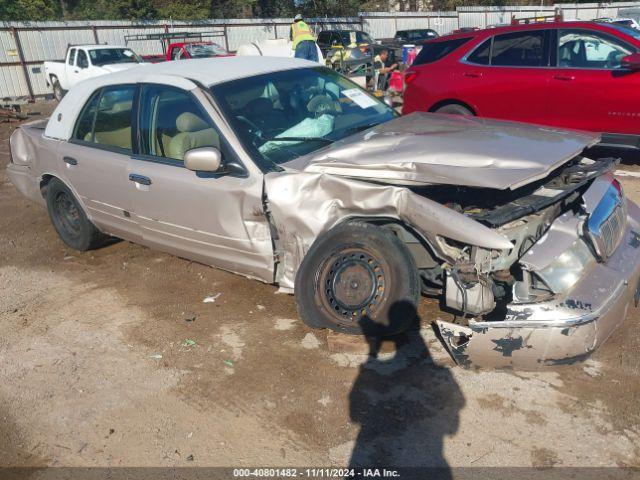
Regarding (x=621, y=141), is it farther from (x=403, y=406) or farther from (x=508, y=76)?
(x=403, y=406)

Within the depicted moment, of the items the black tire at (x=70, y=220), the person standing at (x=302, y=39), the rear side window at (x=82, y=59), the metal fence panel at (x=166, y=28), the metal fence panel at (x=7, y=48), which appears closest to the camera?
the black tire at (x=70, y=220)

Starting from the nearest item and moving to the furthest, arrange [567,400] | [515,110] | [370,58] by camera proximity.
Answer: [567,400] → [515,110] → [370,58]

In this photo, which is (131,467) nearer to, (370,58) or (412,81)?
(412,81)

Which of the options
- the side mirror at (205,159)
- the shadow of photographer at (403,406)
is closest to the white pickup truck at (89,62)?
the side mirror at (205,159)

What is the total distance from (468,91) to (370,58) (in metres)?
8.72

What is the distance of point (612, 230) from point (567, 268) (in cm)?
54

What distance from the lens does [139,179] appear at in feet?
14.0

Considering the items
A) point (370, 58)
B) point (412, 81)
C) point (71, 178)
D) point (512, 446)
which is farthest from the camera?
point (370, 58)

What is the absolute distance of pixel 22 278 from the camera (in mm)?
5141

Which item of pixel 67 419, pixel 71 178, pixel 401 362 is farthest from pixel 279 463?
pixel 71 178

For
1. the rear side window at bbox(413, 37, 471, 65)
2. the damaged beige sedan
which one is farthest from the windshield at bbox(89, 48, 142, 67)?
the damaged beige sedan

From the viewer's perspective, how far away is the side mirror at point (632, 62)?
6230 mm

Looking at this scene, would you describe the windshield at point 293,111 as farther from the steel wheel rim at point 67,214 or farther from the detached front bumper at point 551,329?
the steel wheel rim at point 67,214

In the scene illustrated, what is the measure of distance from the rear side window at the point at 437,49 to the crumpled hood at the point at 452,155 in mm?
4011
